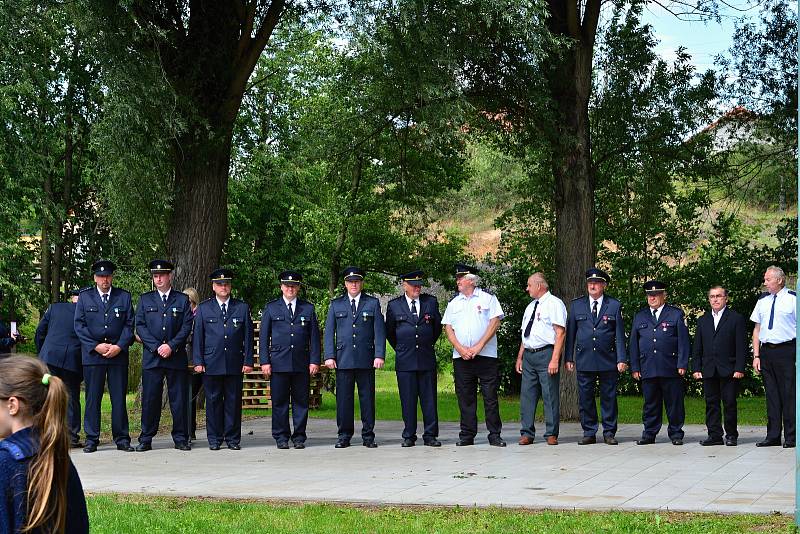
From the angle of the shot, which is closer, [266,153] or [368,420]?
[368,420]

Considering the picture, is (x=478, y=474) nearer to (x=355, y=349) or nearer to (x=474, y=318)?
(x=474, y=318)

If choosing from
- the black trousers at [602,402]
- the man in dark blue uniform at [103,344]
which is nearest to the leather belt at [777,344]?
the black trousers at [602,402]

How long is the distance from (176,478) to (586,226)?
8448 millimetres

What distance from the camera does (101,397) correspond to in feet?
41.9

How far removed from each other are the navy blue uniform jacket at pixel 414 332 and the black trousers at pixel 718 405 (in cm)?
317

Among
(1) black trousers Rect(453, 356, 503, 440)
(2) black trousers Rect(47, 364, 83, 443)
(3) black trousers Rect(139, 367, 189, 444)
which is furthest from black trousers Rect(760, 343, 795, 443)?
(2) black trousers Rect(47, 364, 83, 443)

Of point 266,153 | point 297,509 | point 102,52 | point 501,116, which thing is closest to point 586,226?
point 501,116

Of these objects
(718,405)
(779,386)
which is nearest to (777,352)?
(779,386)

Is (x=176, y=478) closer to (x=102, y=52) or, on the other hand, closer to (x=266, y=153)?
(x=102, y=52)

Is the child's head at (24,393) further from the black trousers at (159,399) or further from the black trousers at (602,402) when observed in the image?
the black trousers at (602,402)

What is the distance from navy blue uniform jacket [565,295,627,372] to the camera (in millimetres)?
13125

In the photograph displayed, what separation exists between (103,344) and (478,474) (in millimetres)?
4656

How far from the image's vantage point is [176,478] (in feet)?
33.9

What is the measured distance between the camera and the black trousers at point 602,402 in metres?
13.2
